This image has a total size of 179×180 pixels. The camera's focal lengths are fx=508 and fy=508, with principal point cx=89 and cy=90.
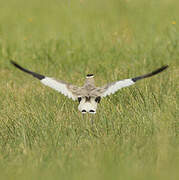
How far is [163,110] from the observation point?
6363mm

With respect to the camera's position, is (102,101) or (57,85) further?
(102,101)

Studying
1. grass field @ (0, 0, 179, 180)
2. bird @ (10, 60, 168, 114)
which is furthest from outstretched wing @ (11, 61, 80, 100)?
grass field @ (0, 0, 179, 180)

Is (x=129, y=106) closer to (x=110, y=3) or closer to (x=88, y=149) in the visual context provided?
(x=88, y=149)

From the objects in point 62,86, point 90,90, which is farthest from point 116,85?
point 62,86

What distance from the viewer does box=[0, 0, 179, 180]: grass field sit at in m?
4.99

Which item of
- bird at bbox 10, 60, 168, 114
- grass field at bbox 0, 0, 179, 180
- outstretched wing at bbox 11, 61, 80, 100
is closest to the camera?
grass field at bbox 0, 0, 179, 180

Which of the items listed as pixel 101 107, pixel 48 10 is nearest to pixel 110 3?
pixel 48 10

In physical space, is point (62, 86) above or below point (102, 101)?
above

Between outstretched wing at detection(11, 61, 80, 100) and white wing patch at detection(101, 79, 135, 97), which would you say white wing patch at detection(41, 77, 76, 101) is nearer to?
outstretched wing at detection(11, 61, 80, 100)

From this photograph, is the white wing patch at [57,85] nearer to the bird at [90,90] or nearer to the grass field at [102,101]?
the bird at [90,90]

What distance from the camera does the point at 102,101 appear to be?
266 inches

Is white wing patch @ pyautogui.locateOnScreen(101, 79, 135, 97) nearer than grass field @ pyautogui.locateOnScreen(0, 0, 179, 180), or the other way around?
grass field @ pyautogui.locateOnScreen(0, 0, 179, 180)

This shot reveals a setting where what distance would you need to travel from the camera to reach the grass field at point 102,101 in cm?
499

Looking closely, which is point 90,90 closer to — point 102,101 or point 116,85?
point 116,85
